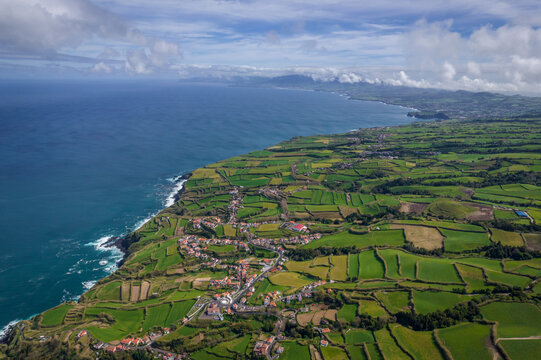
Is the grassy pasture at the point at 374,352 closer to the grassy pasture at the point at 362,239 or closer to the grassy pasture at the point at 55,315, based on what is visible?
the grassy pasture at the point at 362,239

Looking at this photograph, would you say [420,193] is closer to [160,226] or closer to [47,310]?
[160,226]

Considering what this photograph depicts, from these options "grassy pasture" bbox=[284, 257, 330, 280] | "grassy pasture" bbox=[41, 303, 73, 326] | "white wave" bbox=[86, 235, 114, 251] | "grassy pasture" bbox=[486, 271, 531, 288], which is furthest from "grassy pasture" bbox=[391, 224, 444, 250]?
"grassy pasture" bbox=[41, 303, 73, 326]

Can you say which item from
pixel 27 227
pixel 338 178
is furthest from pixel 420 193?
pixel 27 227

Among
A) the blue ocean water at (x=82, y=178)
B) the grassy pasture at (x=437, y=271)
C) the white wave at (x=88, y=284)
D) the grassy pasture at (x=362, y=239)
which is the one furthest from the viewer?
the grassy pasture at (x=362, y=239)

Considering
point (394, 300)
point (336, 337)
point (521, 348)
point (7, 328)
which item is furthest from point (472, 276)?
point (7, 328)

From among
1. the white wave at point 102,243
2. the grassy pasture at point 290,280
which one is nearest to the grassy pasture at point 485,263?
the grassy pasture at point 290,280
